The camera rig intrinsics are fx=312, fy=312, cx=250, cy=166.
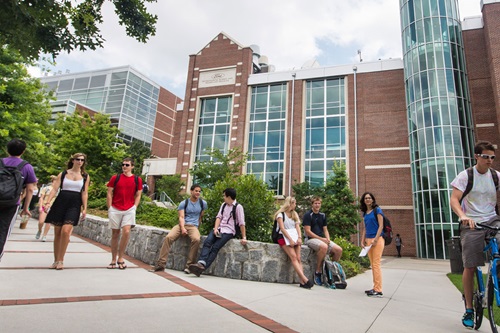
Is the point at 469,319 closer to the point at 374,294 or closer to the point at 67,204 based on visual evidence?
the point at 374,294

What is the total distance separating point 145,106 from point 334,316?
51475 mm

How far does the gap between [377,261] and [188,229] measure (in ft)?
11.2

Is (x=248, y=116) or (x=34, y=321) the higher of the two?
(x=248, y=116)

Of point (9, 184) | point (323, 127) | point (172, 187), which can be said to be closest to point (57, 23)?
point (9, 184)

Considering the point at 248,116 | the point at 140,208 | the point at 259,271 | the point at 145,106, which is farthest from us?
the point at 145,106

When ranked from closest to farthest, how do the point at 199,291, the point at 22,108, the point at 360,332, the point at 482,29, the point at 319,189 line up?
the point at 360,332, the point at 199,291, the point at 22,108, the point at 319,189, the point at 482,29

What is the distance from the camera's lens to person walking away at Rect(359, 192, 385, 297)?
524 centimetres

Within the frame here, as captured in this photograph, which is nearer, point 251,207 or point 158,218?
point 251,207

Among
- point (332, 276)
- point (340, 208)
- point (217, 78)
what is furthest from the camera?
point (217, 78)

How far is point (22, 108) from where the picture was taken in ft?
51.8

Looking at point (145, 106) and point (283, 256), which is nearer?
point (283, 256)

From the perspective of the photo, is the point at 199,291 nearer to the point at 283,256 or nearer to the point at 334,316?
the point at 334,316

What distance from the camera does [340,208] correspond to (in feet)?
61.7

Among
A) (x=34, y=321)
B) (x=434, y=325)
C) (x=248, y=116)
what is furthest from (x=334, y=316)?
(x=248, y=116)
